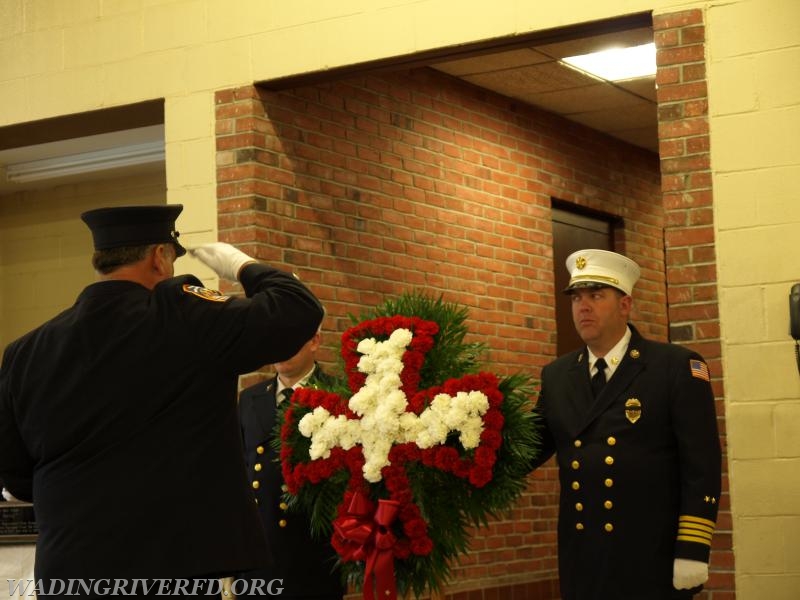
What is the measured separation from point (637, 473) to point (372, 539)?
2.84 ft

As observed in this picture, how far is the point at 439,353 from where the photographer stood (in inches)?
155

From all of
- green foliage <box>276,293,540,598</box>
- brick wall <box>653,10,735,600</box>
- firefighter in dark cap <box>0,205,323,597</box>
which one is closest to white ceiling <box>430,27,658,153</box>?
brick wall <box>653,10,735,600</box>

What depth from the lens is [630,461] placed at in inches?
159

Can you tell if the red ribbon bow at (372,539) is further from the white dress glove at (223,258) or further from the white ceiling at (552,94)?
the white ceiling at (552,94)

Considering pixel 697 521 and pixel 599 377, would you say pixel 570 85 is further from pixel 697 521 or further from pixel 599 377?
pixel 697 521

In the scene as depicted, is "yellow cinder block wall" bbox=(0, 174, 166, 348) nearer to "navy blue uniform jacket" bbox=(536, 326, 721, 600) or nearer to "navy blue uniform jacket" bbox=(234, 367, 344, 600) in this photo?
"navy blue uniform jacket" bbox=(234, 367, 344, 600)

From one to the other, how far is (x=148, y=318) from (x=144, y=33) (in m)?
3.87

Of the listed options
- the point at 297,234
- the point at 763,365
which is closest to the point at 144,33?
the point at 297,234

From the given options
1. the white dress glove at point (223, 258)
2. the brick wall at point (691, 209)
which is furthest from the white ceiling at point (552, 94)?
the white dress glove at point (223, 258)

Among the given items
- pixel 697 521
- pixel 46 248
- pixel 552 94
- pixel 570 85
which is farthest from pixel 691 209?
pixel 46 248

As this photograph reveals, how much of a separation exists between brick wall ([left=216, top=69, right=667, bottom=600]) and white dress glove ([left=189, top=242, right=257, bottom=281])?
2.75m

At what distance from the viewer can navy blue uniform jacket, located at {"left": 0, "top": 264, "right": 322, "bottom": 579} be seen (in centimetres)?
302

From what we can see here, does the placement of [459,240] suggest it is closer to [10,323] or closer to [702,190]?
[702,190]

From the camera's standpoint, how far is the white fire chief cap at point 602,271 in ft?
14.2
